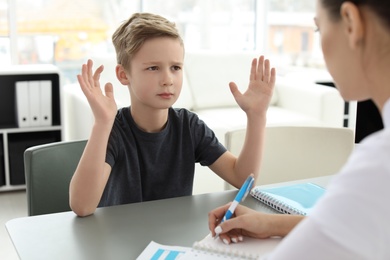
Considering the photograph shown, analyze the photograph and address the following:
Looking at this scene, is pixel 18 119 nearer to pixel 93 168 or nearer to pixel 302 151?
pixel 302 151

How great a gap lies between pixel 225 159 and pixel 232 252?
2.01ft

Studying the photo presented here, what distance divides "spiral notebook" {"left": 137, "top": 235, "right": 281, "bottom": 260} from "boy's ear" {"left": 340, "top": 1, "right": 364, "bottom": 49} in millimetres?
517

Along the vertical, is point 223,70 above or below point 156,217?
above

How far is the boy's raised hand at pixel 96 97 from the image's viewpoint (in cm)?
132

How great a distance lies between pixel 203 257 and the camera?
1025 millimetres

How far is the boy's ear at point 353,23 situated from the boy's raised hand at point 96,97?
31.1 inches

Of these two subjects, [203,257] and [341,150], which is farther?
[341,150]

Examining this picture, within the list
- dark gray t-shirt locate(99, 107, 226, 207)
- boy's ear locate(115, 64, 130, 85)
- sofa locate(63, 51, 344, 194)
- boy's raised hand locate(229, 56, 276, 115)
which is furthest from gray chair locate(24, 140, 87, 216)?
→ sofa locate(63, 51, 344, 194)

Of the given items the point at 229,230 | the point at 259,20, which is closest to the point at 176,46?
the point at 229,230

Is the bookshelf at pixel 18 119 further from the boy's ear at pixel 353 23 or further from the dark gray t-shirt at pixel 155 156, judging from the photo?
the boy's ear at pixel 353 23

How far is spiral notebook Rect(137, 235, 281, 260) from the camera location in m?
1.03

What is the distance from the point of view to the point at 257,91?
1501mm

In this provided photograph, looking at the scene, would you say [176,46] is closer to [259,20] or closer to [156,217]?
[156,217]

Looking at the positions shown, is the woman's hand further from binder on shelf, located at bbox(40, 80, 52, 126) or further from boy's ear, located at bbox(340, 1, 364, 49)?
binder on shelf, located at bbox(40, 80, 52, 126)
